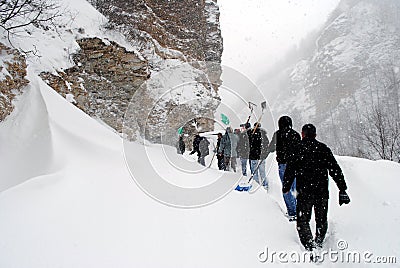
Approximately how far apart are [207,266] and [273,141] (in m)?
3.54

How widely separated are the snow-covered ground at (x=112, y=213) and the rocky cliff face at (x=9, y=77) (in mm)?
125

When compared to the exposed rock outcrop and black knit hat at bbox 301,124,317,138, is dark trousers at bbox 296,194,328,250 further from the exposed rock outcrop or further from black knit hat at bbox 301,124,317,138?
the exposed rock outcrop

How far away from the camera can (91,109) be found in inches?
430

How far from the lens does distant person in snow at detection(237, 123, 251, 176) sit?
8.80 meters

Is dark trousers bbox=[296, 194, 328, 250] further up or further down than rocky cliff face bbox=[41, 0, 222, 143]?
further down

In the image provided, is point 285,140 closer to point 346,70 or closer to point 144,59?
point 144,59

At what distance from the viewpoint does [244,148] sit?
893cm

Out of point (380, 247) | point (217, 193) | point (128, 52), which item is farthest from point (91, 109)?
point (380, 247)

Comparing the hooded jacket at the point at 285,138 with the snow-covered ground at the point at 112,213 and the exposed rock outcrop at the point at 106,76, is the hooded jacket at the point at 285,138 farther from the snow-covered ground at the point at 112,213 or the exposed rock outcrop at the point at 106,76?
the exposed rock outcrop at the point at 106,76

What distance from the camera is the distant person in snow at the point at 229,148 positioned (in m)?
10.1

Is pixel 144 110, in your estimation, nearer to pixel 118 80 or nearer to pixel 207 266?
pixel 118 80
